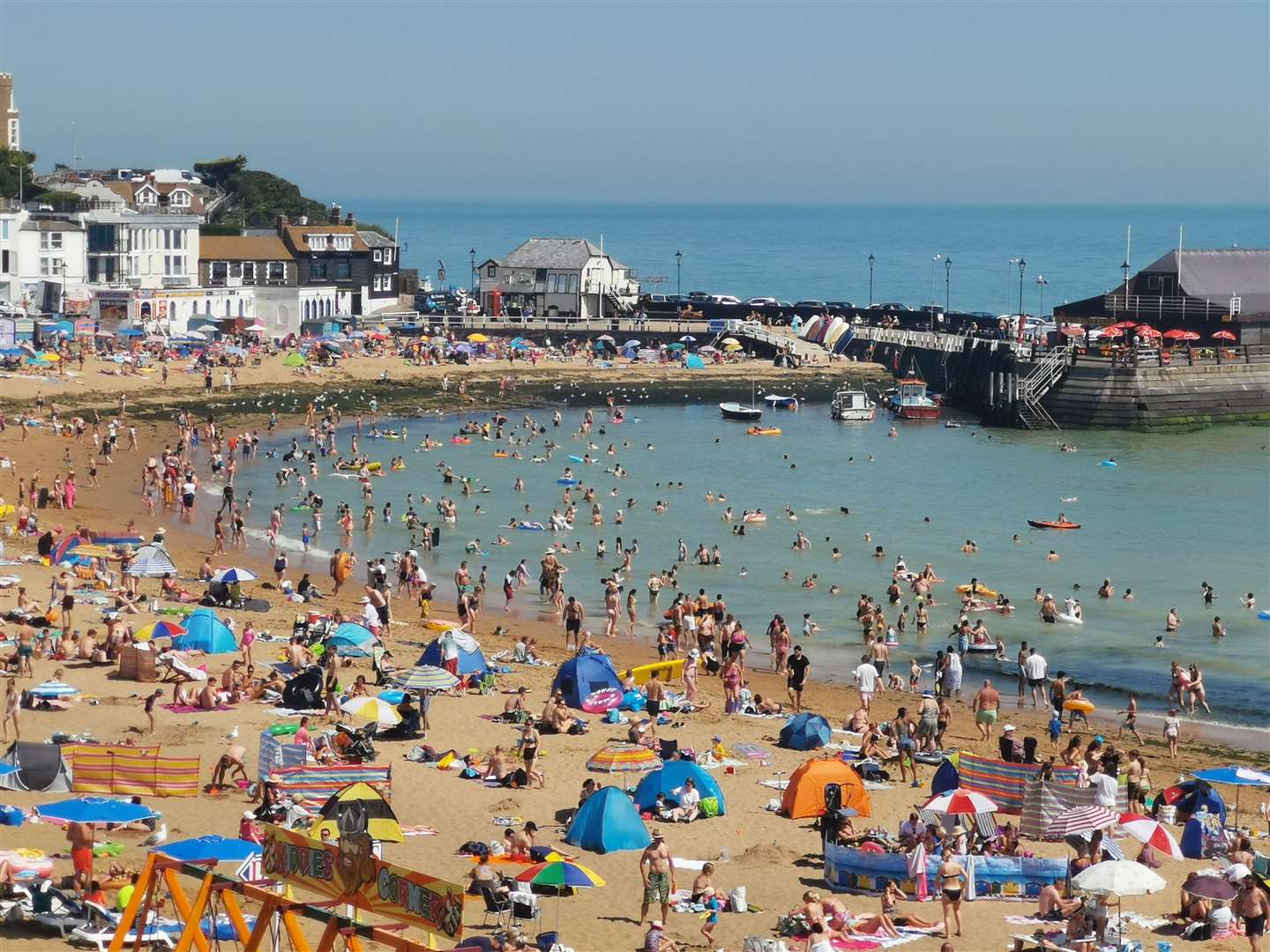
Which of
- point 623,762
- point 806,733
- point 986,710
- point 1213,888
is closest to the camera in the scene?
point 1213,888

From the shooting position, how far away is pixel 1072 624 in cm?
3328

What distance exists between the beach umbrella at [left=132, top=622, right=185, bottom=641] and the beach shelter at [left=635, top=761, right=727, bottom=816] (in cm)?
863

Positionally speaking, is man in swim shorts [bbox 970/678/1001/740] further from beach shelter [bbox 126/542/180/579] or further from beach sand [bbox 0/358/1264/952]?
beach shelter [bbox 126/542/180/579]

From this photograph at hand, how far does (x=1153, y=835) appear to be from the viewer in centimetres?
1805

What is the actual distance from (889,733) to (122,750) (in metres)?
9.42

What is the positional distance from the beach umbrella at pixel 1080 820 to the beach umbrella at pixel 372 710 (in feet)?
26.3

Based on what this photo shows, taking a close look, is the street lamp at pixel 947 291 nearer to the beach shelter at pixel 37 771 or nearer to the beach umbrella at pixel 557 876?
the beach shelter at pixel 37 771

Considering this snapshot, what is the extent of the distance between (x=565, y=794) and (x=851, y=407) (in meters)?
46.7

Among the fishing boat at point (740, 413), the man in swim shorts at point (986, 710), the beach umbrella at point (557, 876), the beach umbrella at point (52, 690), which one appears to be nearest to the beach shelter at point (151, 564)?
the beach umbrella at point (52, 690)

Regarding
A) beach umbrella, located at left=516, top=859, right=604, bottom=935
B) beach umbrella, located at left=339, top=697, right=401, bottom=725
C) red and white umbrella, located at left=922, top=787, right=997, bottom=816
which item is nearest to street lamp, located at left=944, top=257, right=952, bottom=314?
beach umbrella, located at left=339, top=697, right=401, bottom=725

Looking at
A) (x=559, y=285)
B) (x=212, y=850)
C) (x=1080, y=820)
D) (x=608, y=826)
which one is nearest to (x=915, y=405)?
(x=559, y=285)

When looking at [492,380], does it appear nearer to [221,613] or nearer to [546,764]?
[221,613]

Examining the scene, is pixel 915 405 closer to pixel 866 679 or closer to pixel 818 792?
pixel 866 679

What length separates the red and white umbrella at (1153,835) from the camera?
18.0m
